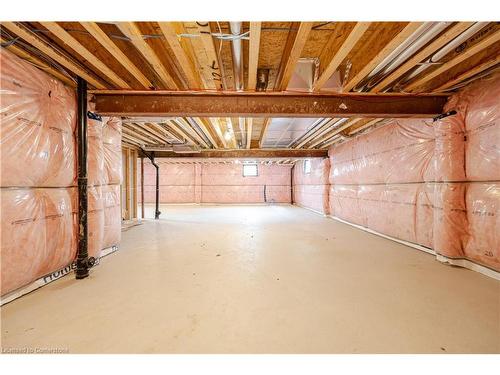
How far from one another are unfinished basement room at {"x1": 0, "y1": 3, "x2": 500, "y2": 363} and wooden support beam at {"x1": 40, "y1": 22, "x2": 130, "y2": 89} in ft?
0.05

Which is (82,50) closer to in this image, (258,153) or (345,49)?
(345,49)

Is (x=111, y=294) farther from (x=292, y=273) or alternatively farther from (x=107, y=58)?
(x=107, y=58)

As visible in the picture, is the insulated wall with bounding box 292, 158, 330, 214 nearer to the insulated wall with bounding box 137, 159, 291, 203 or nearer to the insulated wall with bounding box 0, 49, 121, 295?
the insulated wall with bounding box 137, 159, 291, 203

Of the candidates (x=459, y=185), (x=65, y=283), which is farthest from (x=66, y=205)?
(x=459, y=185)

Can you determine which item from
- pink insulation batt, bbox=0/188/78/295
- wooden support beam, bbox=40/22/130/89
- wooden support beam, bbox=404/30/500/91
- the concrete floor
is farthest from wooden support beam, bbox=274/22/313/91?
pink insulation batt, bbox=0/188/78/295

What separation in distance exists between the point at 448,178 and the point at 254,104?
254 cm

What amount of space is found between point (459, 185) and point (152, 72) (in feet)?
12.9

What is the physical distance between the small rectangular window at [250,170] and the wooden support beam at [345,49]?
9.15 m

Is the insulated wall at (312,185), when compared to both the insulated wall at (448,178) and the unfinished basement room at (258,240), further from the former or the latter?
the unfinished basement room at (258,240)

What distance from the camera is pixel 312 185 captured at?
27.5ft

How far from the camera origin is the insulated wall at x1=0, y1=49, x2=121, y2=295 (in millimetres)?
1764

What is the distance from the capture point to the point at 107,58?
7.06 feet

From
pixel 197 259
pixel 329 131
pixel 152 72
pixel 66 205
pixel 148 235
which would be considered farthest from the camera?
pixel 329 131

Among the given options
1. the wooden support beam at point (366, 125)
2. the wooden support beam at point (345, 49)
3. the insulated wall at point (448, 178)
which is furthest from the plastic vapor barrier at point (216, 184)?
the wooden support beam at point (345, 49)
